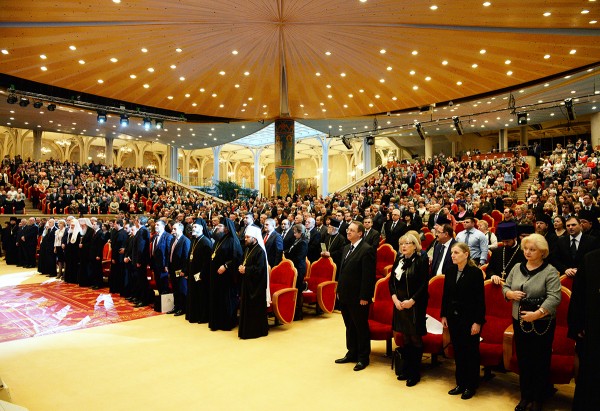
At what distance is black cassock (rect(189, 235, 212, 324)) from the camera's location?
5727mm

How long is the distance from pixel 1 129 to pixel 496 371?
102ft

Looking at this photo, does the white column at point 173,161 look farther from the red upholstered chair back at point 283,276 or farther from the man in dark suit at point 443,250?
the man in dark suit at point 443,250

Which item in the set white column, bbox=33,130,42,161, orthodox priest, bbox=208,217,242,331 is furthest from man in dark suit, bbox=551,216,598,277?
white column, bbox=33,130,42,161

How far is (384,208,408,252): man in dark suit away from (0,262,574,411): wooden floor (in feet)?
10.6

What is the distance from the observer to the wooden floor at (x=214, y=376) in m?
3.23

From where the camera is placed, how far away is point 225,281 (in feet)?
18.2

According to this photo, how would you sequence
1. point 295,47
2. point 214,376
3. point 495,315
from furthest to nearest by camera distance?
point 295,47 → point 214,376 → point 495,315

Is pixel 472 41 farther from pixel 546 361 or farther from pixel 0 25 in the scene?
pixel 0 25

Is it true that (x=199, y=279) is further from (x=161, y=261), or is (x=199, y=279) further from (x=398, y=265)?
(x=398, y=265)

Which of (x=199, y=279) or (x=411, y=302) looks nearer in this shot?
(x=411, y=302)

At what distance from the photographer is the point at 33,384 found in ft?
11.9

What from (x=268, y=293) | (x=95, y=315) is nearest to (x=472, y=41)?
(x=268, y=293)

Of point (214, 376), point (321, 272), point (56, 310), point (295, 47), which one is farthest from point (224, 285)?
point (295, 47)

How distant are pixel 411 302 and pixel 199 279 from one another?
3.25 meters
